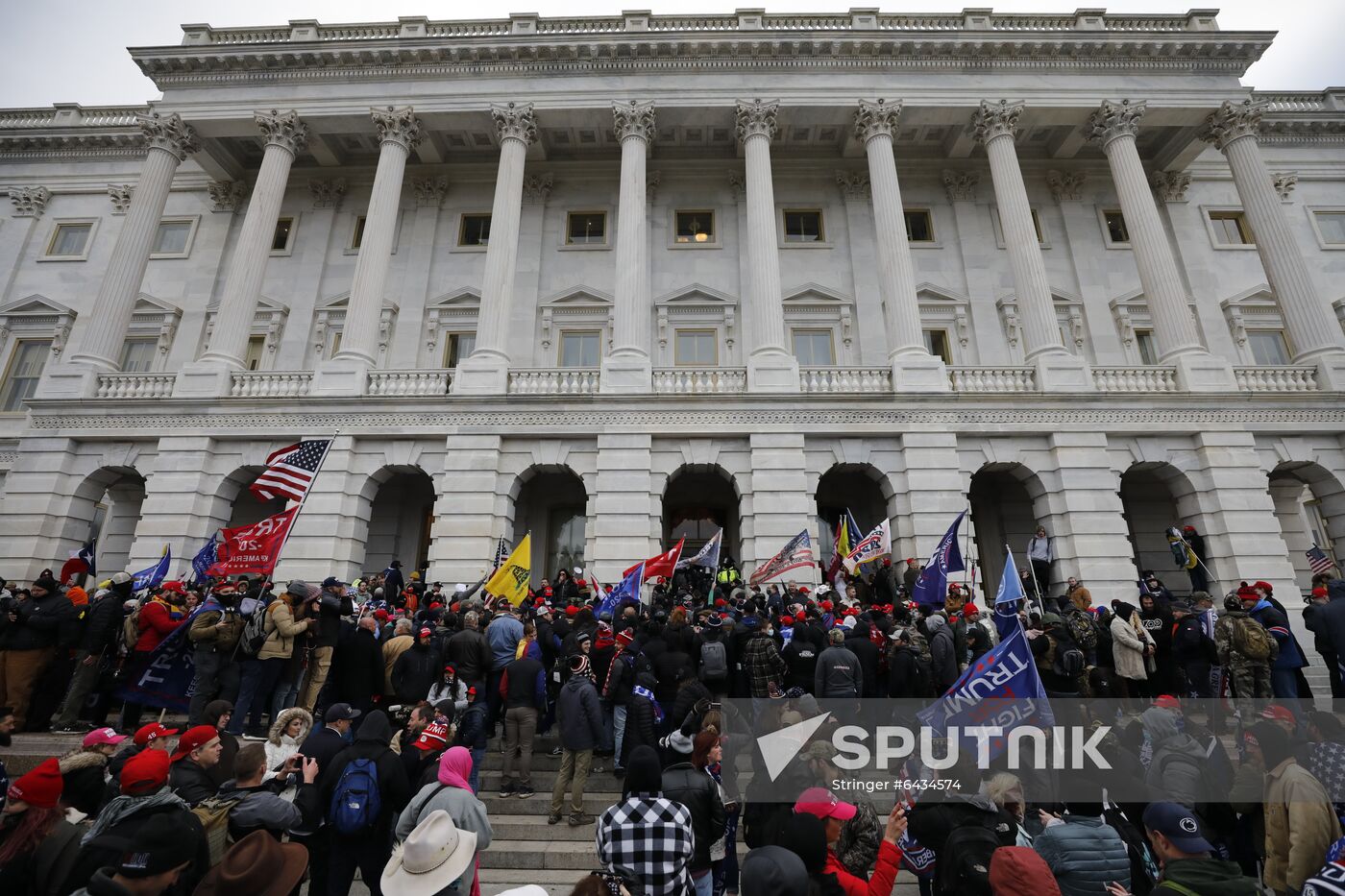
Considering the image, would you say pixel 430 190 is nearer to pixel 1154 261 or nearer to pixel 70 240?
pixel 70 240

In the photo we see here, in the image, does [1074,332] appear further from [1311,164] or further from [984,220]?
[1311,164]

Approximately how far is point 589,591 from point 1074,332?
21.5m

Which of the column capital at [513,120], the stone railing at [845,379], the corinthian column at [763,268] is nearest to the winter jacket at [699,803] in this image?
the corinthian column at [763,268]

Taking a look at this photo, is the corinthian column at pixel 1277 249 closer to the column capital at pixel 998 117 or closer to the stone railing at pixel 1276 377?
the stone railing at pixel 1276 377

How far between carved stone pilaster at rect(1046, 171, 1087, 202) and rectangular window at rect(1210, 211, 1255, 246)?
223 inches

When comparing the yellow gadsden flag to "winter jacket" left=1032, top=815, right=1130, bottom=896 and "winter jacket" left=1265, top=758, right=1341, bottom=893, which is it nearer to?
"winter jacket" left=1032, top=815, right=1130, bottom=896

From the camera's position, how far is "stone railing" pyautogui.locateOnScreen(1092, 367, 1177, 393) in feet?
69.8

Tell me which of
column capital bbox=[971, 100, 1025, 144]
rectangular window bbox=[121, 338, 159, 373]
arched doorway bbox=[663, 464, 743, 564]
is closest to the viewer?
arched doorway bbox=[663, 464, 743, 564]

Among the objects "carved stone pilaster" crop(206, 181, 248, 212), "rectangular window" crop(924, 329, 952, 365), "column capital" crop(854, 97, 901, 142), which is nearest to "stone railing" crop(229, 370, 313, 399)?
"carved stone pilaster" crop(206, 181, 248, 212)

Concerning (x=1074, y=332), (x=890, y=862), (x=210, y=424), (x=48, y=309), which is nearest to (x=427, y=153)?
(x=210, y=424)

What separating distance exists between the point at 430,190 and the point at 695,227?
1124 centimetres

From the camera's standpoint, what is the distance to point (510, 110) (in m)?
25.0

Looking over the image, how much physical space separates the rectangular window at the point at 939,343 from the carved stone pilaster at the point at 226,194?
2936cm

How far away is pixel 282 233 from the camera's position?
94.4 feet
